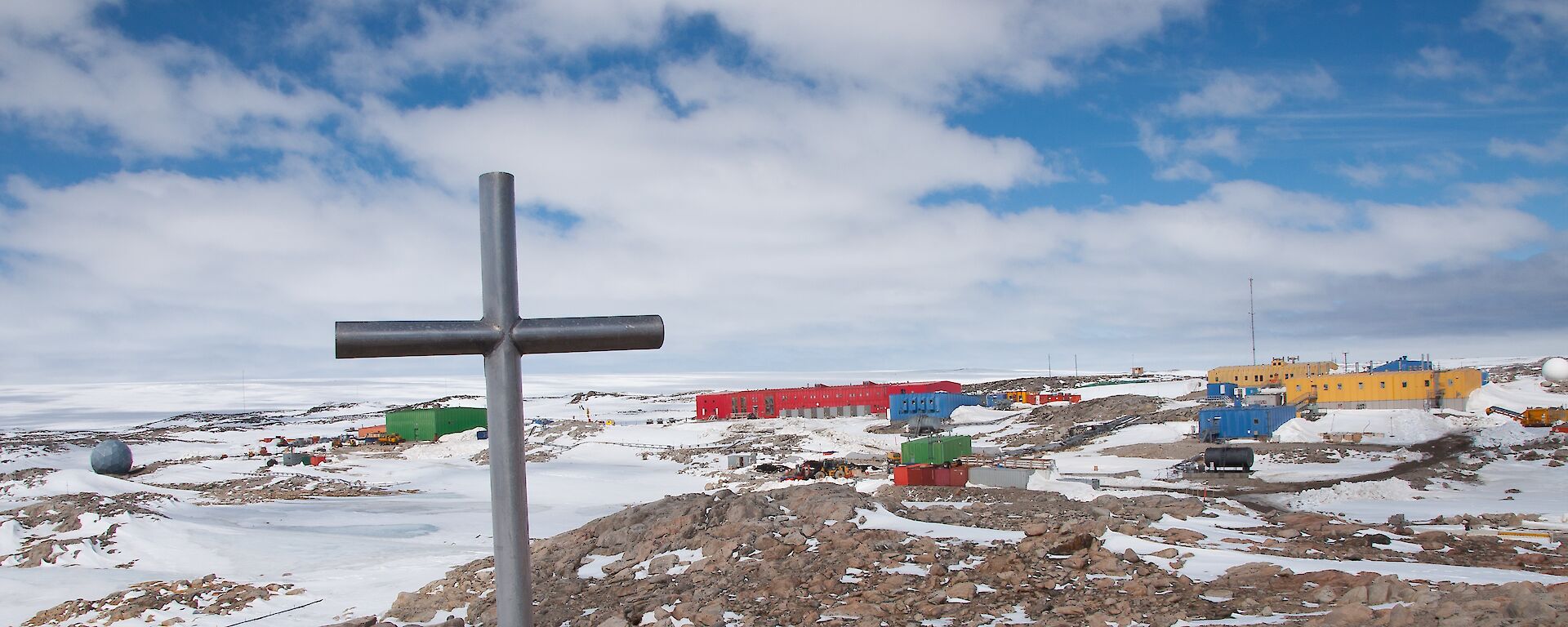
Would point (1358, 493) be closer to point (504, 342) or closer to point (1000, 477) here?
point (1000, 477)

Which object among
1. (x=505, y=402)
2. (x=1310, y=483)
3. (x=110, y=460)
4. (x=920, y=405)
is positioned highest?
(x=505, y=402)

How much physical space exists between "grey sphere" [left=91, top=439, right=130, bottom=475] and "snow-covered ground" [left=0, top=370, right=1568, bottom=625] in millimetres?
2256

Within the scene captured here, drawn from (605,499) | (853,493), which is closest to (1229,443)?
(605,499)

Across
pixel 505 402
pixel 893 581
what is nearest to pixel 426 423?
pixel 893 581

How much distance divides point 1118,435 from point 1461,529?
110 feet

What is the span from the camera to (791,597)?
12.9 metres

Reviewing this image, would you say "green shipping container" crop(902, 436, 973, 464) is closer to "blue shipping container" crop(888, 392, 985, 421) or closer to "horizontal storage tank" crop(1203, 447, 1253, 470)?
"horizontal storage tank" crop(1203, 447, 1253, 470)

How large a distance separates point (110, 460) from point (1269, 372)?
279 ft

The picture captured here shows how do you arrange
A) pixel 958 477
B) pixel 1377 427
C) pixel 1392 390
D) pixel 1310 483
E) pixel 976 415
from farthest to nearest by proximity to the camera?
pixel 976 415 < pixel 1392 390 < pixel 1377 427 < pixel 1310 483 < pixel 958 477

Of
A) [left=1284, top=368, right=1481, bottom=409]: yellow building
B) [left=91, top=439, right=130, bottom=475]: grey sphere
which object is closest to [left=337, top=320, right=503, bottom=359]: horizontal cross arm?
[left=91, top=439, right=130, bottom=475]: grey sphere

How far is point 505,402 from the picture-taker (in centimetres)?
353

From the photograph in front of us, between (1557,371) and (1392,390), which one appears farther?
(1557,371)

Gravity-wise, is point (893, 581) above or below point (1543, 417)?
above

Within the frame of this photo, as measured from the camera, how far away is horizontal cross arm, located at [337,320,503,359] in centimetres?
361
